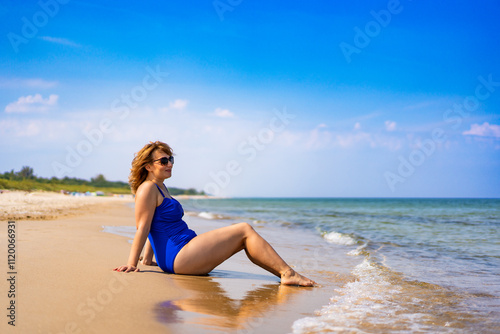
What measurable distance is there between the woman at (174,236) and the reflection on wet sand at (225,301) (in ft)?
0.67

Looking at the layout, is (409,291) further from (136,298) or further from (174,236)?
(136,298)

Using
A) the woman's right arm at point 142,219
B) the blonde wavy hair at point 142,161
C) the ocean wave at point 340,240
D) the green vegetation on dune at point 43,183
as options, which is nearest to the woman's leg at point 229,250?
the woman's right arm at point 142,219

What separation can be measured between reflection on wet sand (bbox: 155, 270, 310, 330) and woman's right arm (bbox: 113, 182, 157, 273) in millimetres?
503

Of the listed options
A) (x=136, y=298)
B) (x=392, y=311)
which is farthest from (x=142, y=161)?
(x=392, y=311)

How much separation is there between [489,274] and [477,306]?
240 cm

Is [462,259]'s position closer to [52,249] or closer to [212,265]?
[212,265]

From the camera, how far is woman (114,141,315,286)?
4.44 meters

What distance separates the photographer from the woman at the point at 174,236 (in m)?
4.44

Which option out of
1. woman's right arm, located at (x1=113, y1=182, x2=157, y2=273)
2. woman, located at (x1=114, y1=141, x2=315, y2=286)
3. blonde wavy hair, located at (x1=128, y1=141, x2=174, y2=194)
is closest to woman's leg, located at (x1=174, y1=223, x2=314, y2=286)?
woman, located at (x1=114, y1=141, x2=315, y2=286)

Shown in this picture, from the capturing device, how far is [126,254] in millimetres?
5914

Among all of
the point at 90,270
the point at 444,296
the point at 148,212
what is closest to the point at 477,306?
the point at 444,296

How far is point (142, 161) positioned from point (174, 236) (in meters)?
0.98

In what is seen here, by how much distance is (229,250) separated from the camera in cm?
458

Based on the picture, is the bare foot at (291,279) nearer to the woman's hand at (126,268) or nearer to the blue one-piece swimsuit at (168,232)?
the blue one-piece swimsuit at (168,232)
